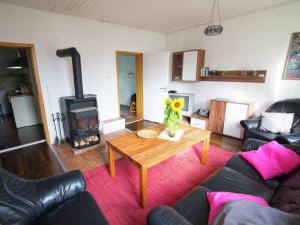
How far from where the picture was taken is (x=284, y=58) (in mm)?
2797

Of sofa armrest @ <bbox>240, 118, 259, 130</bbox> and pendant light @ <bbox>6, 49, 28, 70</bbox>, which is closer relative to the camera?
sofa armrest @ <bbox>240, 118, 259, 130</bbox>

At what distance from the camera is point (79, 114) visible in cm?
278

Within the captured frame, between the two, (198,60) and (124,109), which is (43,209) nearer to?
(198,60)

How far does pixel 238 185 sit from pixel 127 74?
536 cm

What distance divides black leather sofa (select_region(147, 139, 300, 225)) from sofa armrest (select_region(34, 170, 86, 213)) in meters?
0.70

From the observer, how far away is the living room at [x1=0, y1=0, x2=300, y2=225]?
1348mm

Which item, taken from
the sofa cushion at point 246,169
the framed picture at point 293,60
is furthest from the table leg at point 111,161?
the framed picture at point 293,60

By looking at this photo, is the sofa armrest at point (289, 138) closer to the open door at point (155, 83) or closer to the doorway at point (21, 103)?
the open door at point (155, 83)

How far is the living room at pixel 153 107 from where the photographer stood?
4.42 feet

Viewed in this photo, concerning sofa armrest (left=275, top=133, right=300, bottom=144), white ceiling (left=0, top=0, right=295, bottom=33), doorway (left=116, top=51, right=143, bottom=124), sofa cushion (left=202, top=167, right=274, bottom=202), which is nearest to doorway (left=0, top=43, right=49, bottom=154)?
white ceiling (left=0, top=0, right=295, bottom=33)

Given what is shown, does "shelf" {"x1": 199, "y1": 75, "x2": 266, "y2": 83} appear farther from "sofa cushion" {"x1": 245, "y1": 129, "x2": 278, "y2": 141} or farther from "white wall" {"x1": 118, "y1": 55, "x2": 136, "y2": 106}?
"white wall" {"x1": 118, "y1": 55, "x2": 136, "y2": 106}

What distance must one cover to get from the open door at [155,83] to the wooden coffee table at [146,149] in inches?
77.3

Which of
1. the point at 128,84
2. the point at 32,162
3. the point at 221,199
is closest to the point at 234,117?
the point at 221,199

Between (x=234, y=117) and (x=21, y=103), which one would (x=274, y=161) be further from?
(x=21, y=103)
